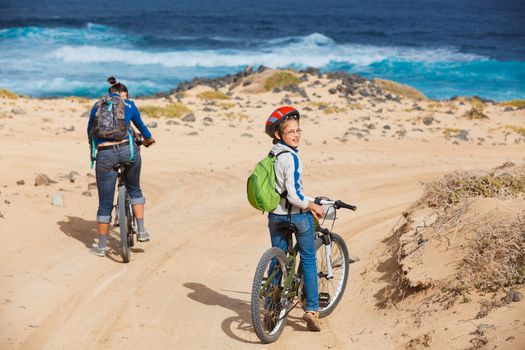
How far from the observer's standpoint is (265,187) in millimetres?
5879

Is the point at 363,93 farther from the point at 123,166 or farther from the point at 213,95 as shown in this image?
the point at 123,166

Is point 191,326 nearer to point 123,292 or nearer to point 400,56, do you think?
point 123,292

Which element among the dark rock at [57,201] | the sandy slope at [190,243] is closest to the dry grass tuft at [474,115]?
the sandy slope at [190,243]

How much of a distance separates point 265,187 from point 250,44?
6566 cm

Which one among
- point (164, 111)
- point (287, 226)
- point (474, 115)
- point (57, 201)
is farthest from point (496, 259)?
point (474, 115)

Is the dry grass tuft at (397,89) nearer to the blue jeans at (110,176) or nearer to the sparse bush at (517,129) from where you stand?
the sparse bush at (517,129)

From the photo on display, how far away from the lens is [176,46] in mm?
66250

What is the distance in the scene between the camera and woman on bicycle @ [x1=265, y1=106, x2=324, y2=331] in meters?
5.88

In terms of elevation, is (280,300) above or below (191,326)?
above

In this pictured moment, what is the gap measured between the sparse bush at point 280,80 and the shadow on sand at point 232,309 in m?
23.0

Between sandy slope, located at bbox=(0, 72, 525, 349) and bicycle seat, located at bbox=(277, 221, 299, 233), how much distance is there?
977mm

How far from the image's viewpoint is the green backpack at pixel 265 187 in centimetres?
588

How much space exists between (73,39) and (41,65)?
17.6 metres

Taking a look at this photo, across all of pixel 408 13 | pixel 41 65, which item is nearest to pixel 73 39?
pixel 41 65
